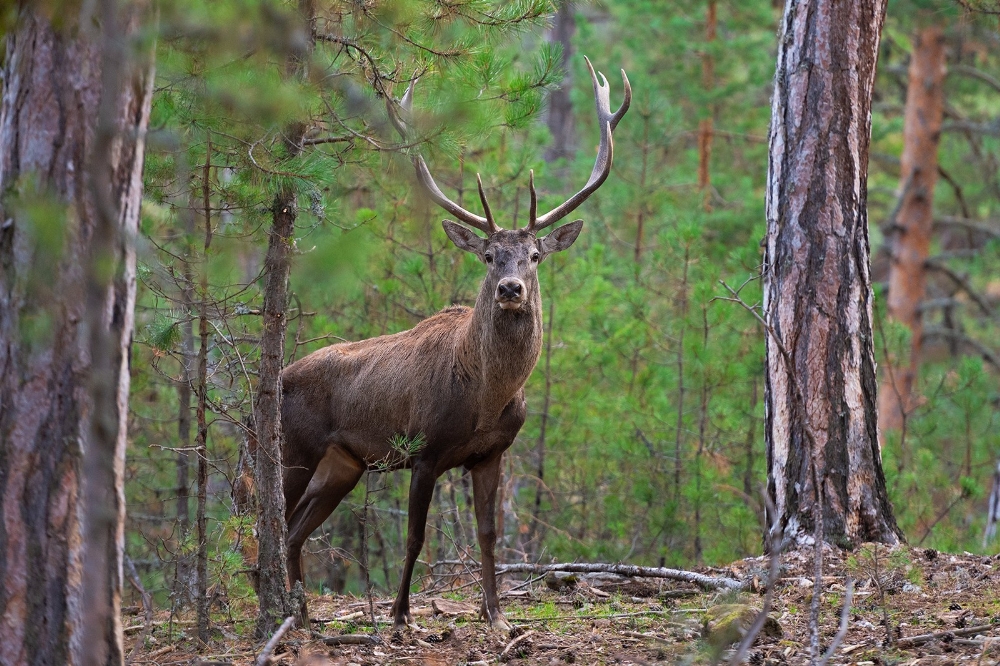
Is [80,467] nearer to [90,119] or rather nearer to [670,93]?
[90,119]

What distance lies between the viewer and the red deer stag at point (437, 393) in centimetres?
689

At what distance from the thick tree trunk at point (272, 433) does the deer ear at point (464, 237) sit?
7.09 feet

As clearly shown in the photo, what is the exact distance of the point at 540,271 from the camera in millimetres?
11055

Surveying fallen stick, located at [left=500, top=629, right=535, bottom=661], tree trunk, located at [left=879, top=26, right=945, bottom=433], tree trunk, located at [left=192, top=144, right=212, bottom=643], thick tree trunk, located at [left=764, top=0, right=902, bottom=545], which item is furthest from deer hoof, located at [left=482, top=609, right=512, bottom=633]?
tree trunk, located at [left=879, top=26, right=945, bottom=433]

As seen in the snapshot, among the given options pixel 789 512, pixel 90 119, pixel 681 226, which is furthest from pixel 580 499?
pixel 90 119

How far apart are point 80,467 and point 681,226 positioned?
8.27m

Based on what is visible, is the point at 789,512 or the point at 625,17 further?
the point at 625,17

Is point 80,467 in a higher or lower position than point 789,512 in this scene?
higher

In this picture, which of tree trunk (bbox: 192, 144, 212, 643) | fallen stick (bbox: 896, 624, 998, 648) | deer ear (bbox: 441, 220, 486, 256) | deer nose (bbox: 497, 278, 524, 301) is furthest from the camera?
deer ear (bbox: 441, 220, 486, 256)

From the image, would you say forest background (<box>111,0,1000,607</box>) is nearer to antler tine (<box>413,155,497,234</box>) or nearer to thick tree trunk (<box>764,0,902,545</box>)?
antler tine (<box>413,155,497,234</box>)

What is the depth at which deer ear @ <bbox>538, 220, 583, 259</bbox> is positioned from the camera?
25.0 ft

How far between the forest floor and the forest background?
48 centimetres

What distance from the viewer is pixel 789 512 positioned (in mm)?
7121

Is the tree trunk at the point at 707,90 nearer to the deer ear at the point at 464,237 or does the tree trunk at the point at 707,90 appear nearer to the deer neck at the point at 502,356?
the deer ear at the point at 464,237
